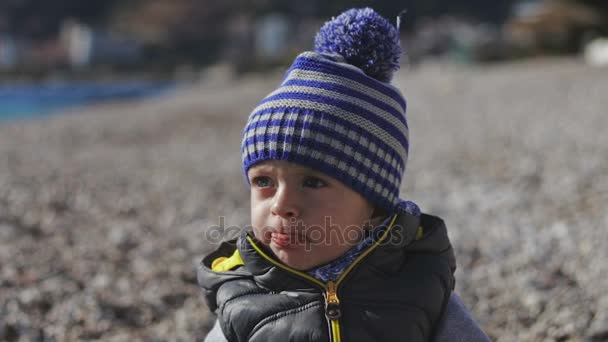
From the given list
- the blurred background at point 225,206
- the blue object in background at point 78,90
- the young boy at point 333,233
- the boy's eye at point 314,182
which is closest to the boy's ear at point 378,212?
the young boy at point 333,233

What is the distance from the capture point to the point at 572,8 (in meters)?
21.0

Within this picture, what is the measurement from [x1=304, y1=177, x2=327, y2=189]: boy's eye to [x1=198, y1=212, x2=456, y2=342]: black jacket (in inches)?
7.1

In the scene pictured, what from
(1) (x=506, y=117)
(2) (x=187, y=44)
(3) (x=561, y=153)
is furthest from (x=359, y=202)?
(2) (x=187, y=44)

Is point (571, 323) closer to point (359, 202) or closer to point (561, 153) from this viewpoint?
point (359, 202)

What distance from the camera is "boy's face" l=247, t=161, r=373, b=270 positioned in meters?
1.30

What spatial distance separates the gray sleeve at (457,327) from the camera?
1405 millimetres

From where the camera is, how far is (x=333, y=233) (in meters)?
1.34

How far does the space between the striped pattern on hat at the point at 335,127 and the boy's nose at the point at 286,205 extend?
80 millimetres

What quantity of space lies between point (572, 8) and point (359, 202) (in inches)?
877

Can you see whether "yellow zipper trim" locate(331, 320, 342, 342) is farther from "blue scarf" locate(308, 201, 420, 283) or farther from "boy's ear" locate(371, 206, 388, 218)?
"boy's ear" locate(371, 206, 388, 218)

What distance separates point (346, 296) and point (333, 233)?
143 millimetres

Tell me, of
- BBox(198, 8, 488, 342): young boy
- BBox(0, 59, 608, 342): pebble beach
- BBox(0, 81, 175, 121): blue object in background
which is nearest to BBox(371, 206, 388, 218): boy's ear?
BBox(198, 8, 488, 342): young boy

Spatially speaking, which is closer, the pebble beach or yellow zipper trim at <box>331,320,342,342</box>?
yellow zipper trim at <box>331,320,342,342</box>

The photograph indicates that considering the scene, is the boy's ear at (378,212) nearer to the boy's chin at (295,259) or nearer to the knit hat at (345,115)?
the knit hat at (345,115)
